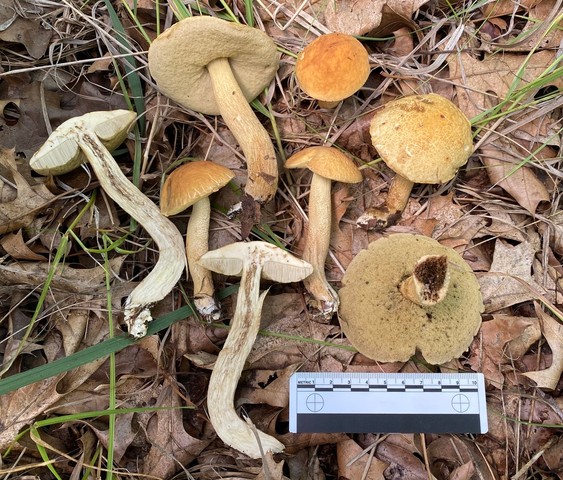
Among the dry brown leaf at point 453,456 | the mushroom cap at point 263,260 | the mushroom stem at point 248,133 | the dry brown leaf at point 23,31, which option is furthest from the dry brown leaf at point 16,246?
the dry brown leaf at point 453,456

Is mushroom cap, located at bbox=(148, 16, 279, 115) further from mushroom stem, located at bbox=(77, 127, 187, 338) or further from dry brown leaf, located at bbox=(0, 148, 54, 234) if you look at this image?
dry brown leaf, located at bbox=(0, 148, 54, 234)

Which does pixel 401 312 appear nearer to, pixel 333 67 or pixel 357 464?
pixel 357 464

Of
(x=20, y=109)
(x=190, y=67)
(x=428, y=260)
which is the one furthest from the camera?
(x=20, y=109)

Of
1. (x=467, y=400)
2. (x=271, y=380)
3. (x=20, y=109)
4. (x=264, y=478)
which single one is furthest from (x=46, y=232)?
(x=467, y=400)

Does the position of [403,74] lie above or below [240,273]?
above

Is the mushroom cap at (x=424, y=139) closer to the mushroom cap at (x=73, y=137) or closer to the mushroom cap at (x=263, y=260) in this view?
the mushroom cap at (x=263, y=260)

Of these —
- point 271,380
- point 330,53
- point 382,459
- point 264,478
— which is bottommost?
point 382,459

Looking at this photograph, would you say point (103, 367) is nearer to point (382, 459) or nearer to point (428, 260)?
point (382, 459)
